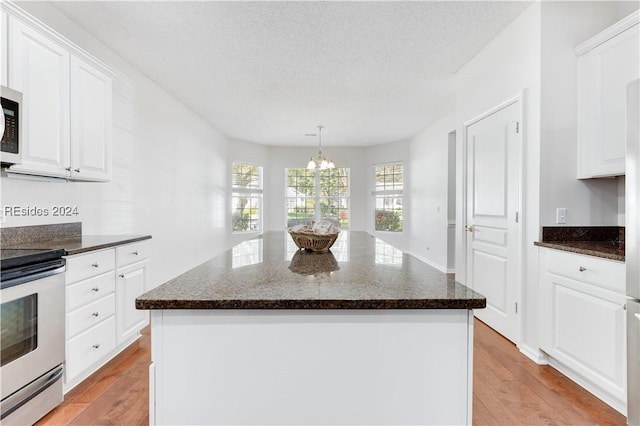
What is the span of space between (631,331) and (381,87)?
3321 millimetres

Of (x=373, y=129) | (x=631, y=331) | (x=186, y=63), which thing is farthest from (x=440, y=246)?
(x=186, y=63)

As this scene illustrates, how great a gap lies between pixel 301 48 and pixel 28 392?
308cm

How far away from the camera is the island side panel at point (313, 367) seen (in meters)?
0.94

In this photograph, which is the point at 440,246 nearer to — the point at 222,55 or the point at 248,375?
the point at 222,55

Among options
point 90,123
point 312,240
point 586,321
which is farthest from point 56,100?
point 586,321

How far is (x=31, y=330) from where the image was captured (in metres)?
1.73

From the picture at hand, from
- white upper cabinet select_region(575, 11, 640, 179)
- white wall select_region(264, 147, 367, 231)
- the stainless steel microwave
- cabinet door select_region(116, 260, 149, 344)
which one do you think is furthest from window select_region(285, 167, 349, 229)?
the stainless steel microwave

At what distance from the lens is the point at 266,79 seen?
3.84 metres

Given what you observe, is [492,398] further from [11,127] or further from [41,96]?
[41,96]

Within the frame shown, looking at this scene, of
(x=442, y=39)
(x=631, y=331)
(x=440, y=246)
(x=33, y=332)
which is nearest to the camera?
(x=631, y=331)

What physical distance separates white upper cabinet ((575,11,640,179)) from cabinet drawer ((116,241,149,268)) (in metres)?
3.38

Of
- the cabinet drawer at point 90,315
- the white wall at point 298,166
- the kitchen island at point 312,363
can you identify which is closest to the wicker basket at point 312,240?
the kitchen island at point 312,363

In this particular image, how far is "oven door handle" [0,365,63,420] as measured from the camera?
1.60 metres

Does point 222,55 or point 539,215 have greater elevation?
point 222,55
